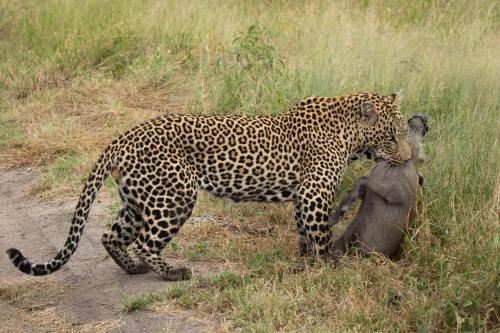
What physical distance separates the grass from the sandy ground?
28cm

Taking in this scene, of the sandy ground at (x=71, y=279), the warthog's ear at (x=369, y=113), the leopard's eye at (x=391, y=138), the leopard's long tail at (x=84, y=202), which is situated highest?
the warthog's ear at (x=369, y=113)

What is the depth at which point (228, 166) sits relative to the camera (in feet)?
24.6

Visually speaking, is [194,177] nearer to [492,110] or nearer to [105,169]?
[105,169]

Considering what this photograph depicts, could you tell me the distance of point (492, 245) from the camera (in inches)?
255

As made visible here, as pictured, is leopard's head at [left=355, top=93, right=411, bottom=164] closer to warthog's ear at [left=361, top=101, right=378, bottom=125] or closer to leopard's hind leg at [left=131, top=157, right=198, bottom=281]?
warthog's ear at [left=361, top=101, right=378, bottom=125]

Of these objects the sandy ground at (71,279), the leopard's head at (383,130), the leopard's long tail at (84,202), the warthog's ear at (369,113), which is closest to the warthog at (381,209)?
the leopard's head at (383,130)

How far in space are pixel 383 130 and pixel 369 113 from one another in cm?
19

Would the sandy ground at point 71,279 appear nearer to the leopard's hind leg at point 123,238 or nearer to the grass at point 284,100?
→ the leopard's hind leg at point 123,238

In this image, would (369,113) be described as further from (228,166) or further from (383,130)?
(228,166)

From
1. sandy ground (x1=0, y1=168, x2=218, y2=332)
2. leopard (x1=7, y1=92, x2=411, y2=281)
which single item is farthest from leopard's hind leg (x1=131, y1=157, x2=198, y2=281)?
sandy ground (x1=0, y1=168, x2=218, y2=332)

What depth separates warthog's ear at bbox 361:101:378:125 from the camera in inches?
306

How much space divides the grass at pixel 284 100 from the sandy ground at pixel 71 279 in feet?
0.91

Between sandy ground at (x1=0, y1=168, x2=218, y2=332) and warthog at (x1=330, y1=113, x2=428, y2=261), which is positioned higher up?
warthog at (x1=330, y1=113, x2=428, y2=261)

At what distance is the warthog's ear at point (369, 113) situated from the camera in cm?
778
